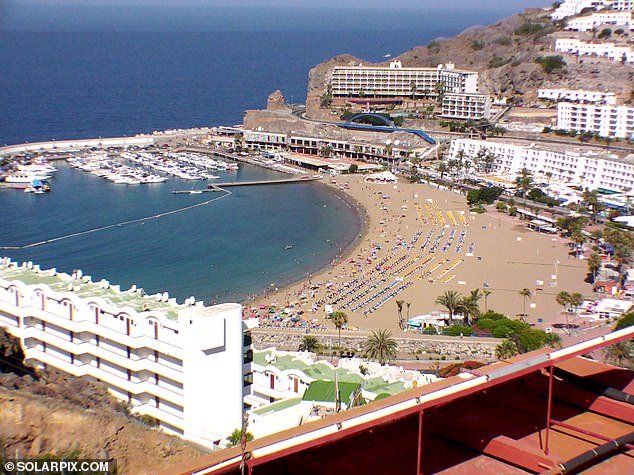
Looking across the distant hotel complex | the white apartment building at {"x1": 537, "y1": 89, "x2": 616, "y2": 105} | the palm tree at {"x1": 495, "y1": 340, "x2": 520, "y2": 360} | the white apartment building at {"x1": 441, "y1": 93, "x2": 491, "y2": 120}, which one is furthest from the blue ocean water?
the white apartment building at {"x1": 537, "y1": 89, "x2": 616, "y2": 105}

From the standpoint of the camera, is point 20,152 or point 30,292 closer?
point 30,292

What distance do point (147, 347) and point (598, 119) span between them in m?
29.8

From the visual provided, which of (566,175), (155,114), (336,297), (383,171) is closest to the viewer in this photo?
(336,297)

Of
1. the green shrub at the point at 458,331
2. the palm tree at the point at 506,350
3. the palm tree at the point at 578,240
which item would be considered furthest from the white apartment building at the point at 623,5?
the palm tree at the point at 506,350

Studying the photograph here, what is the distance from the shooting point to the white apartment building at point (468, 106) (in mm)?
39594

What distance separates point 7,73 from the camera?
75.9 meters

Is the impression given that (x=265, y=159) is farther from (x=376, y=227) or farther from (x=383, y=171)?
(x=376, y=227)

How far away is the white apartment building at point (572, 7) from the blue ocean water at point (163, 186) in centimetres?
2071

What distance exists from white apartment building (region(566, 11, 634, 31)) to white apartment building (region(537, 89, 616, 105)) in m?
7.89

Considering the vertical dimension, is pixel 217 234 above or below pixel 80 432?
below

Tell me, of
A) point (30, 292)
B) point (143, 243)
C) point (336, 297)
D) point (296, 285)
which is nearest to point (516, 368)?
point (30, 292)

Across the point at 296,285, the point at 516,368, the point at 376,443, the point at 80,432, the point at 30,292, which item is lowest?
the point at 296,285

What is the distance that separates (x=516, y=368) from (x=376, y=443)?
0.65 m

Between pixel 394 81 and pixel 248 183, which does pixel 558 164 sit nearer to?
pixel 248 183
